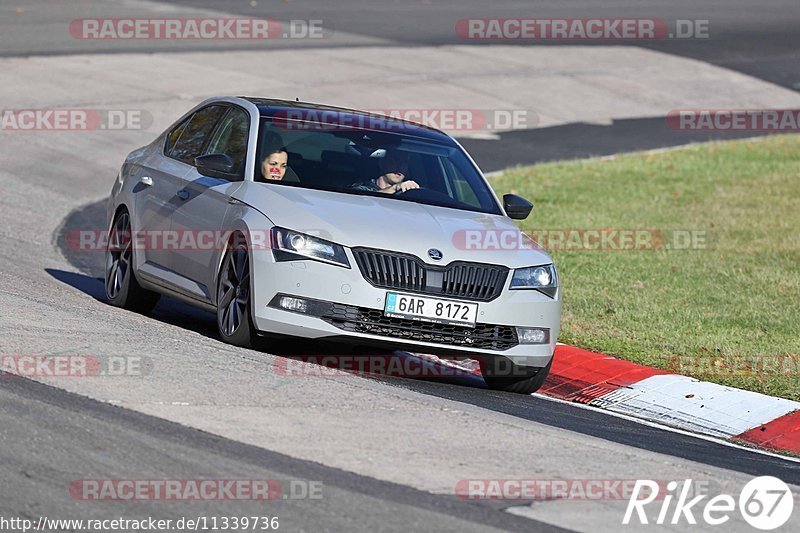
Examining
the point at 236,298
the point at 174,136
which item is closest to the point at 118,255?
the point at 174,136

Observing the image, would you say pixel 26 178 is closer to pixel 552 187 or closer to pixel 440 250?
pixel 552 187

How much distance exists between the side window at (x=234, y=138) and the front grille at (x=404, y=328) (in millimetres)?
1533

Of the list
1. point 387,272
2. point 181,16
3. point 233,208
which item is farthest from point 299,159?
point 181,16

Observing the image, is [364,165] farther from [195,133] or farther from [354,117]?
[195,133]

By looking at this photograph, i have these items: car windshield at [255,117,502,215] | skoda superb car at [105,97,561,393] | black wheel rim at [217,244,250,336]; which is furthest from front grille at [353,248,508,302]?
car windshield at [255,117,502,215]

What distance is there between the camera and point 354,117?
35.3 ft

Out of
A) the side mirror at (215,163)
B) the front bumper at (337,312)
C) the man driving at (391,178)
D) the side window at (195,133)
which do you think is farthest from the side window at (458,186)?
the side window at (195,133)

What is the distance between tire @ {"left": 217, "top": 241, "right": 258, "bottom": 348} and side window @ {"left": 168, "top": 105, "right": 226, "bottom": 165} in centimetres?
146

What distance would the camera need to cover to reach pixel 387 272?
898 cm

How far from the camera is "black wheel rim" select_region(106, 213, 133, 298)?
36.5 feet

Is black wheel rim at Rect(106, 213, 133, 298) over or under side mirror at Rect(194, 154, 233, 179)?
under

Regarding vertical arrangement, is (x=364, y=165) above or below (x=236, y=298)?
above

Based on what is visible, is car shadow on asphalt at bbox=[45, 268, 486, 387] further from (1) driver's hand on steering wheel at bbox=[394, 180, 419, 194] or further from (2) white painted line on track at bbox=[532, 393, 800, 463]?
(1) driver's hand on steering wheel at bbox=[394, 180, 419, 194]

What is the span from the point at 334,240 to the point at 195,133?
7.95 feet
